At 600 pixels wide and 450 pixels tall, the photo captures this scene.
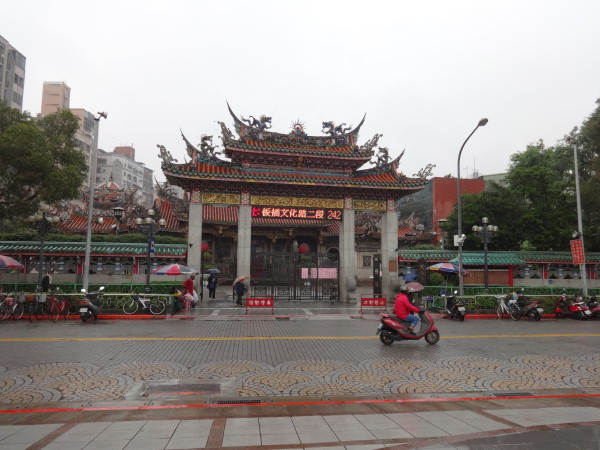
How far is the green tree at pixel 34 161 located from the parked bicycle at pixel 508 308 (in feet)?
68.1

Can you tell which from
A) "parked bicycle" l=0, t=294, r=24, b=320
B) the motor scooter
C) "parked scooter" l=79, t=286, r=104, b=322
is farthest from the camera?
"parked bicycle" l=0, t=294, r=24, b=320

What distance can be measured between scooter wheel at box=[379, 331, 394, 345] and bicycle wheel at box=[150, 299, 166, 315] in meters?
9.75

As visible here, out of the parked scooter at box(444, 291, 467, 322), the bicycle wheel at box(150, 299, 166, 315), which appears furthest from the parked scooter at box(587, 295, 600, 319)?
the bicycle wheel at box(150, 299, 166, 315)

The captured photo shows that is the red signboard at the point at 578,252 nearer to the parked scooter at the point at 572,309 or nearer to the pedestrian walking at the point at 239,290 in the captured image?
the parked scooter at the point at 572,309

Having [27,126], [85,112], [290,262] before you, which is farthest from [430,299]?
[85,112]

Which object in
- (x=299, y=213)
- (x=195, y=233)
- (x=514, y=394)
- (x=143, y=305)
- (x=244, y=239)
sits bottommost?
(x=514, y=394)

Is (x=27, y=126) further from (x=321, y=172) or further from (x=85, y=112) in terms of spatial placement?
(x=85, y=112)

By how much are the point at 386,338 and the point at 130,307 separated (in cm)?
1085

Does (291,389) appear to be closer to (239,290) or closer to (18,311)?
(18,311)

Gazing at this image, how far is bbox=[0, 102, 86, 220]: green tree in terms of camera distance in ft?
54.8

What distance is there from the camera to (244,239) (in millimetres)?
22703

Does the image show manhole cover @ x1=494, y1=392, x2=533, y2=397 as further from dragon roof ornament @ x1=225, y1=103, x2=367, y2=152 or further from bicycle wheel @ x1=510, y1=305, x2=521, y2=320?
dragon roof ornament @ x1=225, y1=103, x2=367, y2=152

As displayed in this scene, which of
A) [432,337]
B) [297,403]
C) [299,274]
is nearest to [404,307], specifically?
[432,337]

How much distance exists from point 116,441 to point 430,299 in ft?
58.1
